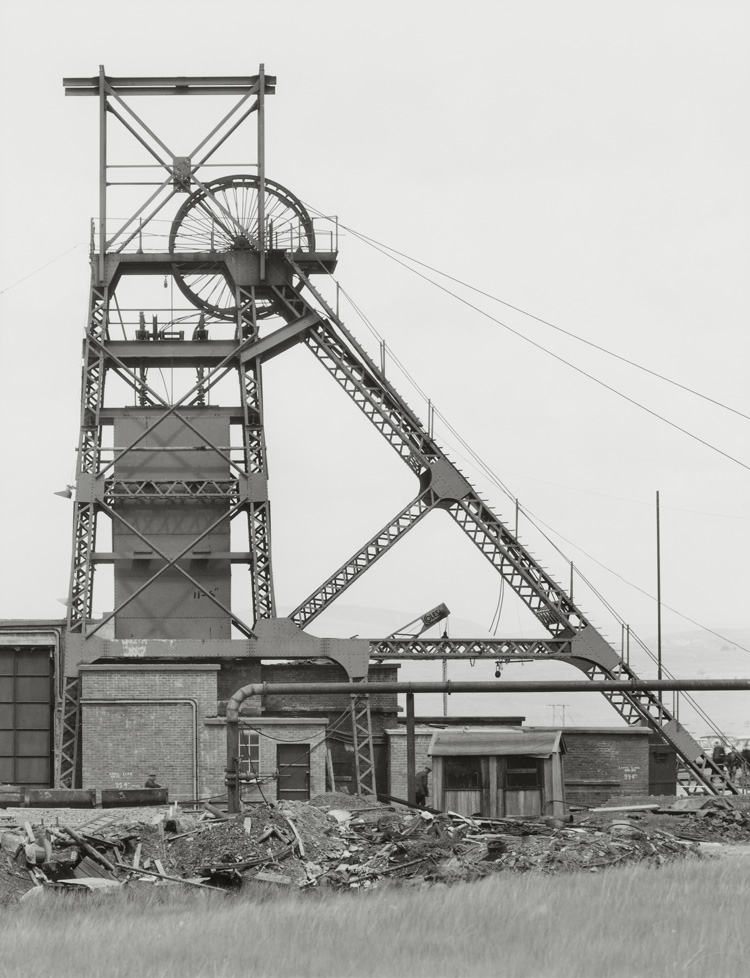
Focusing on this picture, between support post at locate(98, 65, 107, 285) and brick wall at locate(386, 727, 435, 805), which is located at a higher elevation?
support post at locate(98, 65, 107, 285)

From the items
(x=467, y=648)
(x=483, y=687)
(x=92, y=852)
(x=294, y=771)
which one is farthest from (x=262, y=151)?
(x=92, y=852)

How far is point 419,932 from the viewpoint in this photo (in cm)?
1209

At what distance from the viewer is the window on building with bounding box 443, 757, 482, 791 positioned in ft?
83.5

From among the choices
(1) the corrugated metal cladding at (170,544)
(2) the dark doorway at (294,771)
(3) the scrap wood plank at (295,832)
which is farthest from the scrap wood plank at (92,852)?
(1) the corrugated metal cladding at (170,544)

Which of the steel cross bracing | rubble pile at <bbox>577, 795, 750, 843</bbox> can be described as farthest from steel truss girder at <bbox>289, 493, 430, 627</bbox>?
rubble pile at <bbox>577, 795, 750, 843</bbox>

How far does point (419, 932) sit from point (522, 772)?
1359 cm

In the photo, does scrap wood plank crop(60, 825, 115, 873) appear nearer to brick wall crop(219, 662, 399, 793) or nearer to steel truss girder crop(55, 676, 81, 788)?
brick wall crop(219, 662, 399, 793)

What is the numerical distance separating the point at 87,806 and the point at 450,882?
16.7 metres

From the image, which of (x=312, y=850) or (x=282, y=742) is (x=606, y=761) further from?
(x=312, y=850)

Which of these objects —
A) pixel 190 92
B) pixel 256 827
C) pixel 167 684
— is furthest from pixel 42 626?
pixel 256 827

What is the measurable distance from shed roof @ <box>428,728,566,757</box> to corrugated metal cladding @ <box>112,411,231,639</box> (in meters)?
12.6

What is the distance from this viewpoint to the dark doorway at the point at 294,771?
113 ft

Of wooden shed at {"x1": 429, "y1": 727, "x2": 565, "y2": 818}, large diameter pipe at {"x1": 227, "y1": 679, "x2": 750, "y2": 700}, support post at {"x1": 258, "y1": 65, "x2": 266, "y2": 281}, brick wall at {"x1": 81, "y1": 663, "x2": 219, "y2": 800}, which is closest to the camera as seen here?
large diameter pipe at {"x1": 227, "y1": 679, "x2": 750, "y2": 700}

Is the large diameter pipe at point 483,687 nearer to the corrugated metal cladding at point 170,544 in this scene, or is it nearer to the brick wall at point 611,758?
the brick wall at point 611,758
